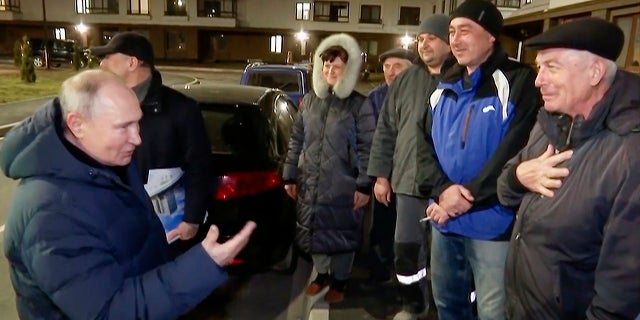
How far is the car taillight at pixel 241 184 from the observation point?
4.02 meters

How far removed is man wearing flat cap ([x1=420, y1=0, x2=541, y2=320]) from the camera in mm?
2719

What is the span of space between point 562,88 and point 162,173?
2.24 meters

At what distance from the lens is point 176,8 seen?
48.3 meters

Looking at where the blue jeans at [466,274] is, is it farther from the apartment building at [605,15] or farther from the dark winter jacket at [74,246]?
the apartment building at [605,15]

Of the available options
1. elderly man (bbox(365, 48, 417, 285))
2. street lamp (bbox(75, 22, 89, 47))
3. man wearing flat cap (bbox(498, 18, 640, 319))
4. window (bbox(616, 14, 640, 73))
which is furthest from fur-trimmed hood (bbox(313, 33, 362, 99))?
street lamp (bbox(75, 22, 89, 47))

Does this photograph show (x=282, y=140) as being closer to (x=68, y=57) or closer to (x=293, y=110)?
(x=293, y=110)

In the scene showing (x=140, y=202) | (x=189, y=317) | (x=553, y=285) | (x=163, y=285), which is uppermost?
(x=140, y=202)

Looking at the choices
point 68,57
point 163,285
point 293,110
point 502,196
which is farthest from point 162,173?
point 68,57

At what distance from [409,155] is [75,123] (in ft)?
7.11

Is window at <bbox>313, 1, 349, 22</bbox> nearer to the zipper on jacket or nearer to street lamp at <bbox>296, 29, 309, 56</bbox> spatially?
street lamp at <bbox>296, 29, 309, 56</bbox>

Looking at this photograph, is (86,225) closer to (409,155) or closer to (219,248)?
(219,248)

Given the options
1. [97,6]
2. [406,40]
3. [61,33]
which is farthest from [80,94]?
[61,33]

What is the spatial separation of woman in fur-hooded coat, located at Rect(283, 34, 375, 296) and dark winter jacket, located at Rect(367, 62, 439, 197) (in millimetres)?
193

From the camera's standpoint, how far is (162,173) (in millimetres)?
3211
